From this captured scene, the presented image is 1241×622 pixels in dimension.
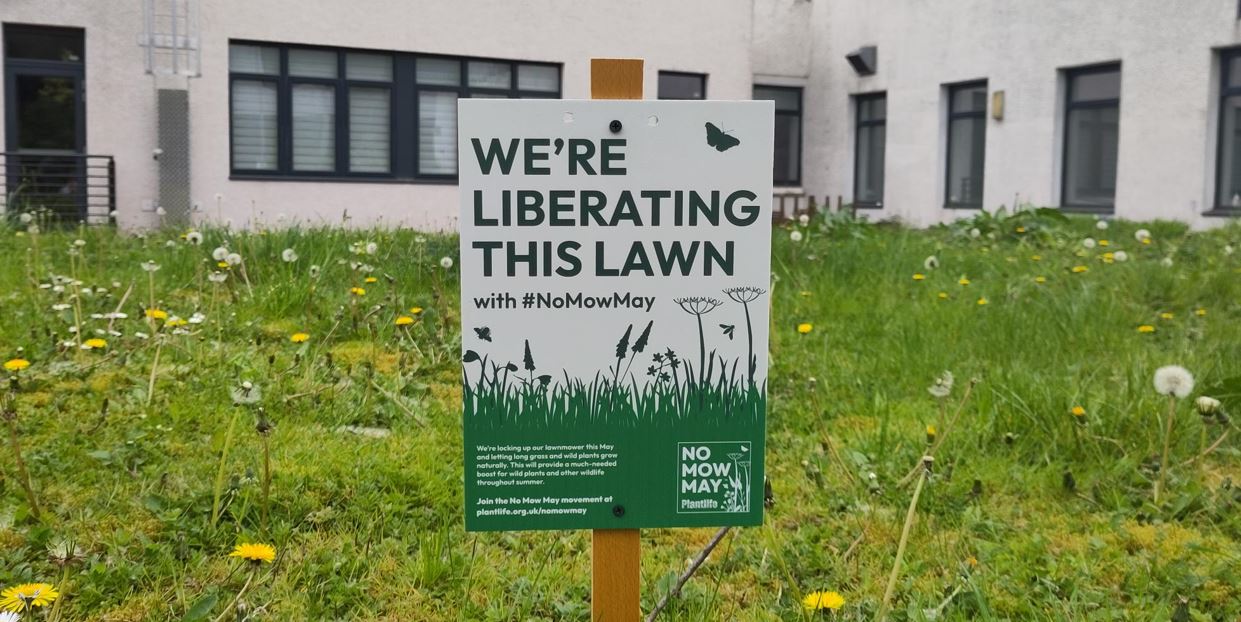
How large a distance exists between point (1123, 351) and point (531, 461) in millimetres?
4045

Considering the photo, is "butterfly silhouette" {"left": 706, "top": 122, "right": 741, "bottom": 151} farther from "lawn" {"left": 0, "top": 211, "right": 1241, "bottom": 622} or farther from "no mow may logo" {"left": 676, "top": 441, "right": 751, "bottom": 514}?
"lawn" {"left": 0, "top": 211, "right": 1241, "bottom": 622}

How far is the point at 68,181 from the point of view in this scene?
1455 cm

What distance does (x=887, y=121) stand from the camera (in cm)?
1989

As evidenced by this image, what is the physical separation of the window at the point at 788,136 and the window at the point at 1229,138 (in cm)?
900

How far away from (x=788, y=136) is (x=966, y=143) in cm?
436

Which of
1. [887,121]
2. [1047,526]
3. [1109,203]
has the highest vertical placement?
[887,121]

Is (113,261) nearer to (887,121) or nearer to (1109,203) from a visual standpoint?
(1109,203)

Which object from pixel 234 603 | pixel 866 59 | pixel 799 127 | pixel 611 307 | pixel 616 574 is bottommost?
pixel 234 603

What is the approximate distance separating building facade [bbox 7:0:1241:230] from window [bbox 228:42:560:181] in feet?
0.09

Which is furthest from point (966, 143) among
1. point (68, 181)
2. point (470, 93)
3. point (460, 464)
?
point (460, 464)

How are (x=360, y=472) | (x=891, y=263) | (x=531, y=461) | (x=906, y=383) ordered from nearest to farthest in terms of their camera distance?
(x=531, y=461)
(x=360, y=472)
(x=906, y=383)
(x=891, y=263)

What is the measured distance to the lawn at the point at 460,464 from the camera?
2721 millimetres

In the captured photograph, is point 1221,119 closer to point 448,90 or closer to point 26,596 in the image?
point 448,90

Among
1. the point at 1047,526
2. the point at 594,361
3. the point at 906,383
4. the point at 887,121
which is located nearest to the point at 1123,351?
the point at 906,383
